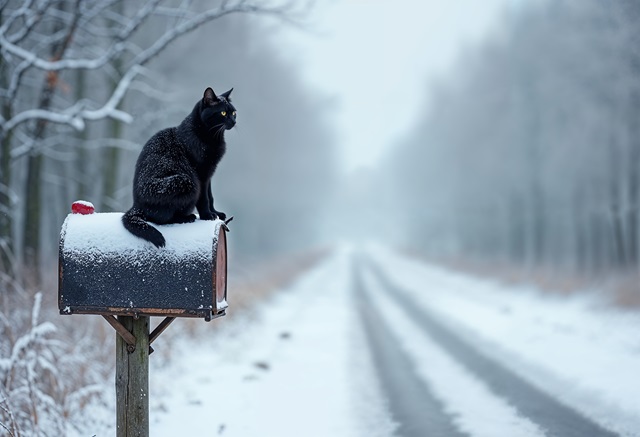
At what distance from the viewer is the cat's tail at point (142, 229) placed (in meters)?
3.57

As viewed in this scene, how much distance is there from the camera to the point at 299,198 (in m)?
37.7

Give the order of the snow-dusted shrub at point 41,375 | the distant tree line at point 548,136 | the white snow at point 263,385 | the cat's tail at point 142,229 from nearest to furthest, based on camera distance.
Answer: the cat's tail at point 142,229 < the snow-dusted shrub at point 41,375 < the white snow at point 263,385 < the distant tree line at point 548,136

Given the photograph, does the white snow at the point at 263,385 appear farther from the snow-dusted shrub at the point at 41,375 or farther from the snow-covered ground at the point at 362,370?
the snow-dusted shrub at the point at 41,375

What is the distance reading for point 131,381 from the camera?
13.0ft

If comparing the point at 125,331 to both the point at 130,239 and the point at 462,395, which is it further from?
the point at 462,395

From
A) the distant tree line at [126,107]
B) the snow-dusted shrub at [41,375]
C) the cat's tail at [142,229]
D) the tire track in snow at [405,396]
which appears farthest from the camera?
the distant tree line at [126,107]

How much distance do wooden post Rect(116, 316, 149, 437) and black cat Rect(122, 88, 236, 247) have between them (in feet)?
2.53

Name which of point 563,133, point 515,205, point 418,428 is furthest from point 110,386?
point 515,205

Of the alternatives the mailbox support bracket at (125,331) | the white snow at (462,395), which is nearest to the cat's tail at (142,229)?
the mailbox support bracket at (125,331)

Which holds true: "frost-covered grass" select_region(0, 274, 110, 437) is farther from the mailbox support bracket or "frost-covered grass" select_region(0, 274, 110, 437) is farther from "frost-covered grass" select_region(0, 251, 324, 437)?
the mailbox support bracket

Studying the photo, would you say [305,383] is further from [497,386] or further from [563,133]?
[563,133]

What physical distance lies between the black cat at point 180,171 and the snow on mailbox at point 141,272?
12 centimetres

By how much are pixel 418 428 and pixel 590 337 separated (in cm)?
590

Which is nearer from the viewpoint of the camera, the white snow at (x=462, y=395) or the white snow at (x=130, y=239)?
the white snow at (x=130, y=239)
